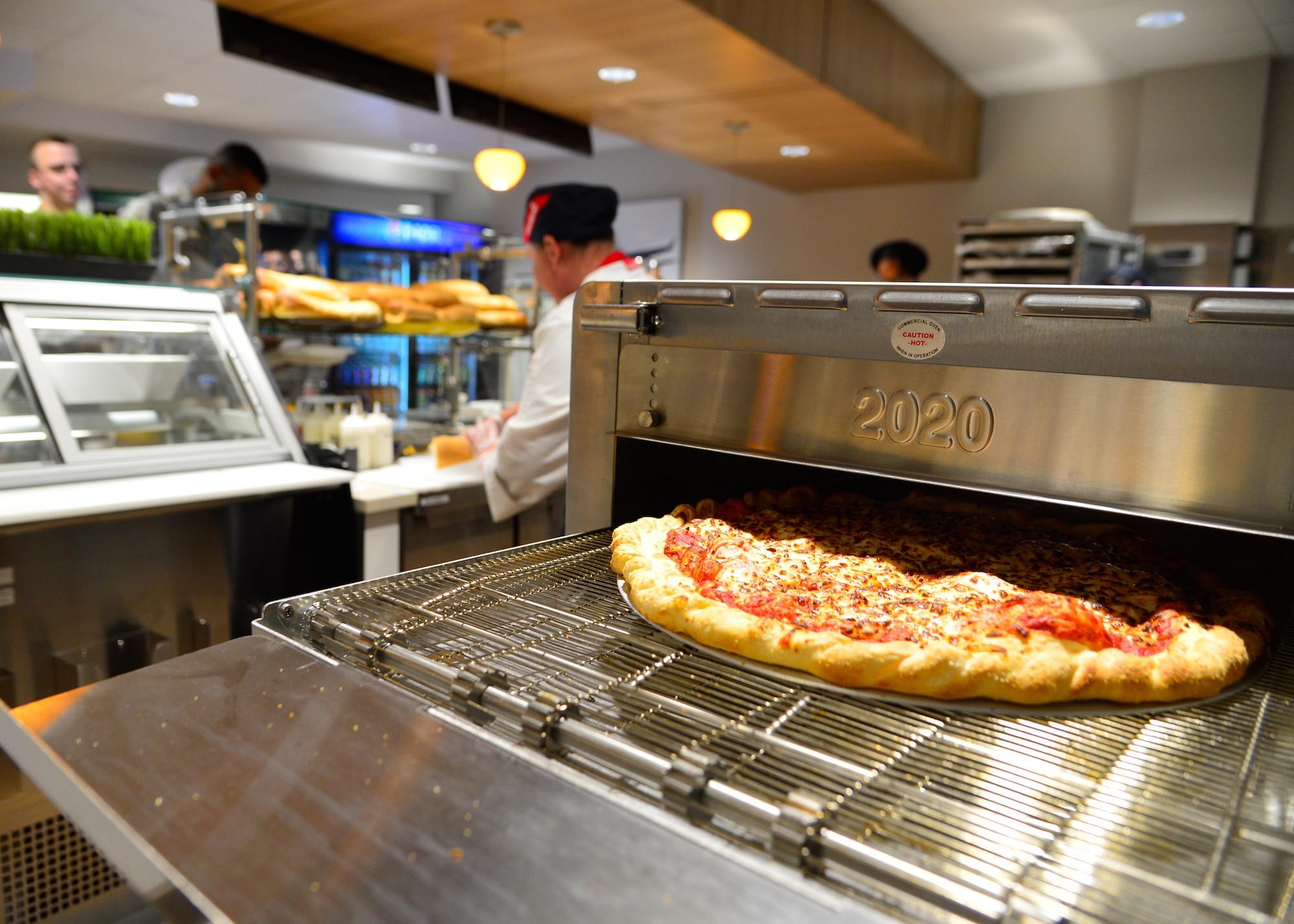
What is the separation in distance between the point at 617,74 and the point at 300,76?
195 centimetres

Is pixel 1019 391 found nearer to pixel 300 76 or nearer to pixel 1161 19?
pixel 1161 19

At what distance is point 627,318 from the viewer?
1410 mm

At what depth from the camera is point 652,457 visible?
1632 mm

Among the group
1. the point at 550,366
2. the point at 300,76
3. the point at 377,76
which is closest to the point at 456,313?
the point at 550,366

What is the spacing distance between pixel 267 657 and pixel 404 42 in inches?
142

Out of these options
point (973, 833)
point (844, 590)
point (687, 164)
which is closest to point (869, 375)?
point (844, 590)

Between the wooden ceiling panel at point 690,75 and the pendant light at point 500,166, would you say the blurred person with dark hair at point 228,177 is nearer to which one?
the wooden ceiling panel at point 690,75

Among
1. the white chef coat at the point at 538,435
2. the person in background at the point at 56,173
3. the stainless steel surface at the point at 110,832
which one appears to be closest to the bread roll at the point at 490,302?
the white chef coat at the point at 538,435

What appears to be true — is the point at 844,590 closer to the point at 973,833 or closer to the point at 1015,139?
the point at 973,833

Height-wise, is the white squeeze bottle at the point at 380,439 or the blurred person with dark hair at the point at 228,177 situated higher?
the blurred person with dark hair at the point at 228,177

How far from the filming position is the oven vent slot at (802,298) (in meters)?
1.20

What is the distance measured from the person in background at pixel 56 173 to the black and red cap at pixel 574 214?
2.64 m

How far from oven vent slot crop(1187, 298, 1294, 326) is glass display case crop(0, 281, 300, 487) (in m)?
2.48

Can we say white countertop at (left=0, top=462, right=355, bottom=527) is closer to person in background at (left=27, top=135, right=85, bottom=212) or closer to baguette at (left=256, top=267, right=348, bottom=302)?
baguette at (left=256, top=267, right=348, bottom=302)
